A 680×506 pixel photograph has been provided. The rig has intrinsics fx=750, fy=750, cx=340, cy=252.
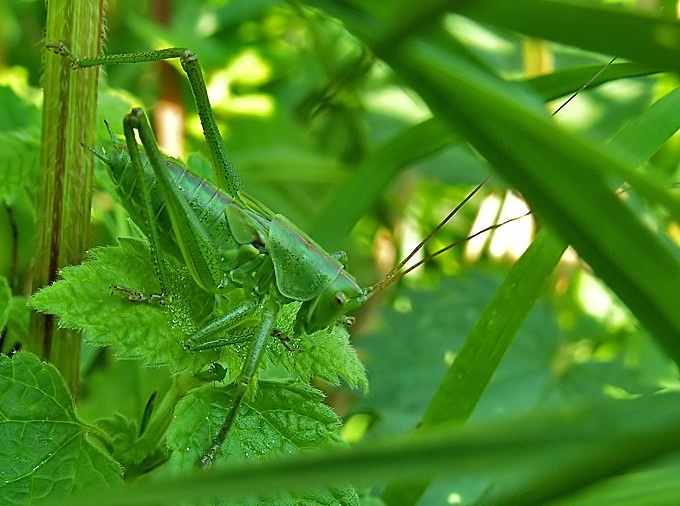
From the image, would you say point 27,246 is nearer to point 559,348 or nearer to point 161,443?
point 161,443

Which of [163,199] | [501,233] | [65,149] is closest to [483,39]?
[501,233]

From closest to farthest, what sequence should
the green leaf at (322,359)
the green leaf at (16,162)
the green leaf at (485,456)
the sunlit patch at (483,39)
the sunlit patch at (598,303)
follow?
1. the green leaf at (485,456)
2. the green leaf at (322,359)
3. the green leaf at (16,162)
4. the sunlit patch at (598,303)
5. the sunlit patch at (483,39)

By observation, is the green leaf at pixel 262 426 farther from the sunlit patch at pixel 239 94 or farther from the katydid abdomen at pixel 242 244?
the sunlit patch at pixel 239 94

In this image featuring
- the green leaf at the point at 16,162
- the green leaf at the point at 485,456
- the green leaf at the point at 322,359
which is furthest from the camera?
the green leaf at the point at 16,162

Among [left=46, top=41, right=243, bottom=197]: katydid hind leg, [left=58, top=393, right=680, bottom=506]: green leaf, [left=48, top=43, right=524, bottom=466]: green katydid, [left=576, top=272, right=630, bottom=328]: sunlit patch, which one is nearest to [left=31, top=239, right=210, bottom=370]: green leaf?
[left=48, top=43, right=524, bottom=466]: green katydid

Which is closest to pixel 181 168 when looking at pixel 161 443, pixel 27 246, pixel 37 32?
pixel 161 443

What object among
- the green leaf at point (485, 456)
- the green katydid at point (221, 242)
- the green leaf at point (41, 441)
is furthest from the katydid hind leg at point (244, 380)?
the green leaf at point (485, 456)
